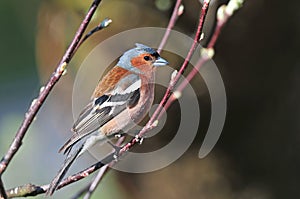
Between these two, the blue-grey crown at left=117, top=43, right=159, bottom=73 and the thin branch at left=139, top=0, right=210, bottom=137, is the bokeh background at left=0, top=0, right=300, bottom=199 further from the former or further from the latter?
the thin branch at left=139, top=0, right=210, bottom=137

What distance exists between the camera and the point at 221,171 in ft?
12.8

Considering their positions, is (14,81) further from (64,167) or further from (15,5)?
(64,167)

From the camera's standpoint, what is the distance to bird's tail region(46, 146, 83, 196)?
1.86 metres

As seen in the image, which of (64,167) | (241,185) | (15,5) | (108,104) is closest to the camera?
(64,167)

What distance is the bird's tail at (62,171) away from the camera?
1863 mm

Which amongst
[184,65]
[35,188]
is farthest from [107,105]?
[184,65]

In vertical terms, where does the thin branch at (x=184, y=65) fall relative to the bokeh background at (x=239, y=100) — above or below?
above

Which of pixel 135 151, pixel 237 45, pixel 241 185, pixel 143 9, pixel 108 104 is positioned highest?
pixel 108 104

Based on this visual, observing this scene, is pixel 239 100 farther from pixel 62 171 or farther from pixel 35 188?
pixel 35 188

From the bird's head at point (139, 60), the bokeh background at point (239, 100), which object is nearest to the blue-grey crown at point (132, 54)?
the bird's head at point (139, 60)

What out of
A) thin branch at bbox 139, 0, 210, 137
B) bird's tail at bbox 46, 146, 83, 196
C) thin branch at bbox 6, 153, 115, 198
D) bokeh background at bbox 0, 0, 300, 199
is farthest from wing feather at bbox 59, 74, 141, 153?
bokeh background at bbox 0, 0, 300, 199

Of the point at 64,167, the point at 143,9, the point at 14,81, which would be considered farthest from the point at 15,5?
the point at 64,167

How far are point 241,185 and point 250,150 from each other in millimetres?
253

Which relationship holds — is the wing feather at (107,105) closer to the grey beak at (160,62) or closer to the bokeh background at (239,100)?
the grey beak at (160,62)
